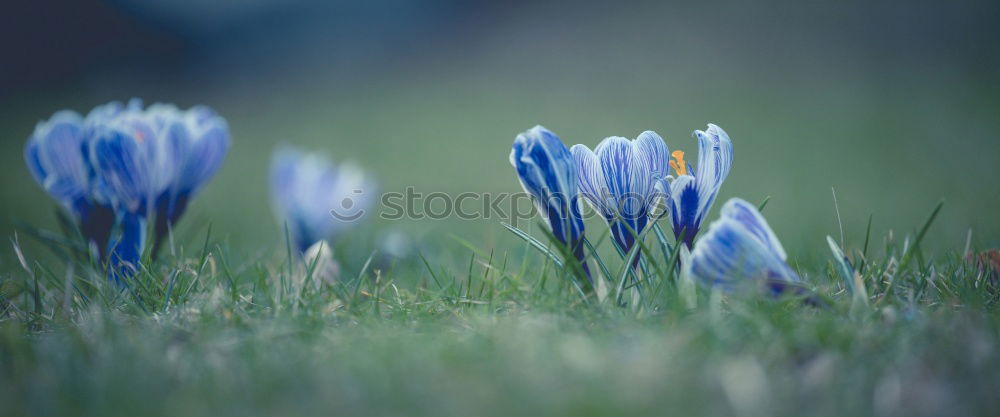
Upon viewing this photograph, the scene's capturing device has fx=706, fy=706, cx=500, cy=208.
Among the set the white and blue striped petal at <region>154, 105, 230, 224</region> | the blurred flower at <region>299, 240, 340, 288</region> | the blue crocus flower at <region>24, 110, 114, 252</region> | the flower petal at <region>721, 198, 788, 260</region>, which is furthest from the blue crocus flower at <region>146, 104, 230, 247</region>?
the flower petal at <region>721, 198, 788, 260</region>

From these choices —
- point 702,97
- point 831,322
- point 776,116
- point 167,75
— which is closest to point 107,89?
point 167,75

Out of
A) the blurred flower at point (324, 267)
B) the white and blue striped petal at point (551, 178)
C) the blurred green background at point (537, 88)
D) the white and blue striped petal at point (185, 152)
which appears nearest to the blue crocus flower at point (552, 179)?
the white and blue striped petal at point (551, 178)

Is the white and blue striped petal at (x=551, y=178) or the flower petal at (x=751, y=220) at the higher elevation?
the white and blue striped petal at (x=551, y=178)

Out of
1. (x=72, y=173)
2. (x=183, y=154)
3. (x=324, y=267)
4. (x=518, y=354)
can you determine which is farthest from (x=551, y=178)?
(x=72, y=173)

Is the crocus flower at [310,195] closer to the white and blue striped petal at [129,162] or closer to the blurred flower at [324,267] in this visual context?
the blurred flower at [324,267]

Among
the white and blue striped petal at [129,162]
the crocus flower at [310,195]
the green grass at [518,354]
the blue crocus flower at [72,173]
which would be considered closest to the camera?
the green grass at [518,354]

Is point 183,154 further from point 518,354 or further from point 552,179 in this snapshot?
point 518,354

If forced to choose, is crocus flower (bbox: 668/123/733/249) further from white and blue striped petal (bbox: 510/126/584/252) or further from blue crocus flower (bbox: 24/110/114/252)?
blue crocus flower (bbox: 24/110/114/252)
